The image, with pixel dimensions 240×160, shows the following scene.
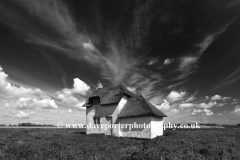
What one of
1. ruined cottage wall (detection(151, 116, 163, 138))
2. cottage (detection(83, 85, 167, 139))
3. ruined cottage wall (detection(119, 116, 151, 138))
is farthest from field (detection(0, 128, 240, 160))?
cottage (detection(83, 85, 167, 139))

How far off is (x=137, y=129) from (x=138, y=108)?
2886 millimetres

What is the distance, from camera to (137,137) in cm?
1947

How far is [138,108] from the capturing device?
67.6 ft

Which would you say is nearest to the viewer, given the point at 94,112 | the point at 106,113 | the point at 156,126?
the point at 156,126

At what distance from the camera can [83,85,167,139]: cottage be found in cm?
1930

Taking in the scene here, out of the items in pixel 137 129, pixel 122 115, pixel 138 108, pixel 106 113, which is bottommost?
pixel 137 129

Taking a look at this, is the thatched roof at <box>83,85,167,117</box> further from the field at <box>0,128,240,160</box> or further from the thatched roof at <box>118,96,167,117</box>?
the field at <box>0,128,240,160</box>

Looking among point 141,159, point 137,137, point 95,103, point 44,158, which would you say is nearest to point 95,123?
point 95,103

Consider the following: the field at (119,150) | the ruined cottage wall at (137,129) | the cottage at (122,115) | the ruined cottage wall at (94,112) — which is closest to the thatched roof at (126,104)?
the cottage at (122,115)

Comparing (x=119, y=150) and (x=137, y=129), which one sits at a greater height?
(x=119, y=150)

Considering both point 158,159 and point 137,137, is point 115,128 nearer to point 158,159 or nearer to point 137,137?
point 137,137

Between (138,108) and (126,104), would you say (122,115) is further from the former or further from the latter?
(138,108)

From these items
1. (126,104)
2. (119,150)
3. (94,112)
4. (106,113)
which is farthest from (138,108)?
(119,150)

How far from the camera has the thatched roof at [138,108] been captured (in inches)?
759
